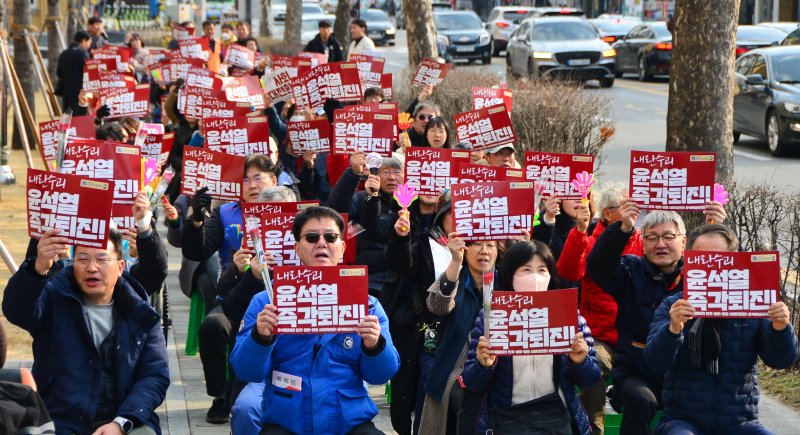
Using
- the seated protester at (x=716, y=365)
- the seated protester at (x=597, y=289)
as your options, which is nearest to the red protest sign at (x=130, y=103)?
the seated protester at (x=597, y=289)

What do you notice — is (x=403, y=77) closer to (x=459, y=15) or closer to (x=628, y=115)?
(x=628, y=115)

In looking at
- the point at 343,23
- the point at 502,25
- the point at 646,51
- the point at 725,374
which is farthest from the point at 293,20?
the point at 725,374

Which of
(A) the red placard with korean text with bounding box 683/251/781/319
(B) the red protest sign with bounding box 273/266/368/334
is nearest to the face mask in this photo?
(A) the red placard with korean text with bounding box 683/251/781/319

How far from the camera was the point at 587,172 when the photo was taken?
7.55 metres

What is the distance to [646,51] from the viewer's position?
3309cm

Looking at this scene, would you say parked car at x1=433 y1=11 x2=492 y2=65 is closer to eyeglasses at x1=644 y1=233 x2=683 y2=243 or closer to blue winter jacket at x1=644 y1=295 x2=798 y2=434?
eyeglasses at x1=644 y1=233 x2=683 y2=243

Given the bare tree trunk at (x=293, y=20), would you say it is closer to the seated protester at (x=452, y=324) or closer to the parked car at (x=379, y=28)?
the parked car at (x=379, y=28)

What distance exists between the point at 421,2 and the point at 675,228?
1467 centimetres

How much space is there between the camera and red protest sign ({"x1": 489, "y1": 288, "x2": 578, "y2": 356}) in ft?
17.6

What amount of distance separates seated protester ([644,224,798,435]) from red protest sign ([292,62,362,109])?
6.66 metres

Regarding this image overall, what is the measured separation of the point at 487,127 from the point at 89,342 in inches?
192

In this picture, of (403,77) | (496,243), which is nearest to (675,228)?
(496,243)

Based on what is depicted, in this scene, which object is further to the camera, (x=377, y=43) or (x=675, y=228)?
(x=377, y=43)

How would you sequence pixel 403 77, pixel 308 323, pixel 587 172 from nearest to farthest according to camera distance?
pixel 308 323
pixel 587 172
pixel 403 77
